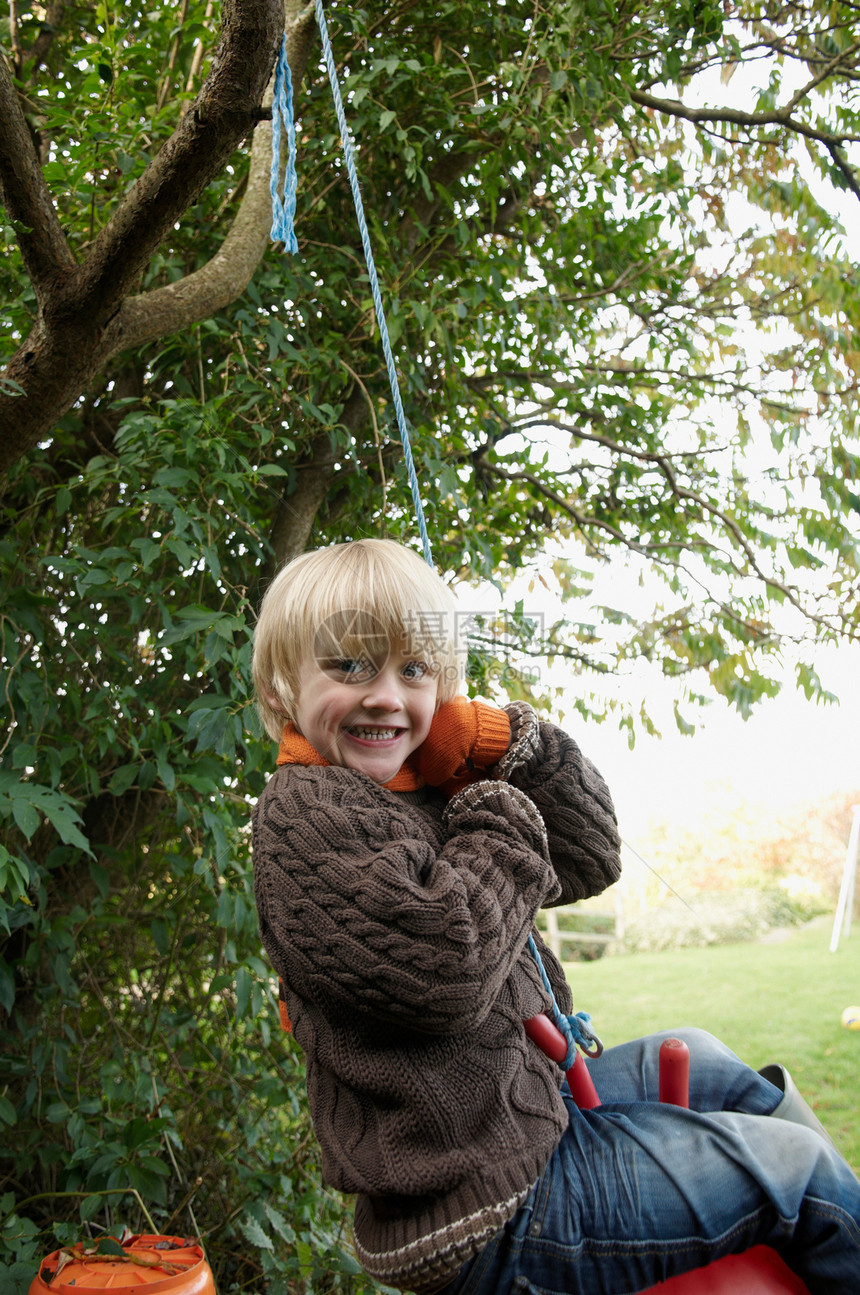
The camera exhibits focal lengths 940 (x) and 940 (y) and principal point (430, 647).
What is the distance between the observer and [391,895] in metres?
0.98

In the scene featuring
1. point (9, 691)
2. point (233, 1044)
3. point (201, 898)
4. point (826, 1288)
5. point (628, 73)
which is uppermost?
point (628, 73)

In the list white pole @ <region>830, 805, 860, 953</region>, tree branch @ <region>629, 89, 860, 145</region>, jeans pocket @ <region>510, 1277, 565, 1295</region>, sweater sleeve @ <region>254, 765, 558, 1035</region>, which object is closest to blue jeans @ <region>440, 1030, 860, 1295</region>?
jeans pocket @ <region>510, 1277, 565, 1295</region>

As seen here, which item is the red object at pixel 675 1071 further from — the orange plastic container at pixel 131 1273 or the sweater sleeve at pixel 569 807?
the orange plastic container at pixel 131 1273

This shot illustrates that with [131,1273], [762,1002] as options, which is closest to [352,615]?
[131,1273]

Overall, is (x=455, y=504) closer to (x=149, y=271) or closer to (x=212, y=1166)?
(x=149, y=271)

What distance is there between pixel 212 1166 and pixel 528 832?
5.84 ft

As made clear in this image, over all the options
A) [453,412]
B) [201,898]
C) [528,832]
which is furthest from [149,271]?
[528,832]

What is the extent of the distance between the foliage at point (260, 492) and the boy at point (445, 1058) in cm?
59

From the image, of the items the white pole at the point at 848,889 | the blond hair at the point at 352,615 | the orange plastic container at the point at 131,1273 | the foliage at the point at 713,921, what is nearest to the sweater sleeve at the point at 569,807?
the blond hair at the point at 352,615

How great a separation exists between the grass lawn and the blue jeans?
4.30 m

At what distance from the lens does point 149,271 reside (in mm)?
2164

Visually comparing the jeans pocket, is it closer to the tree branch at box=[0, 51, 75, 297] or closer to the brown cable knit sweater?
the brown cable knit sweater

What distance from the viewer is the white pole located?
7.38 metres

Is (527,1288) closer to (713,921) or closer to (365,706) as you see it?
(365,706)
